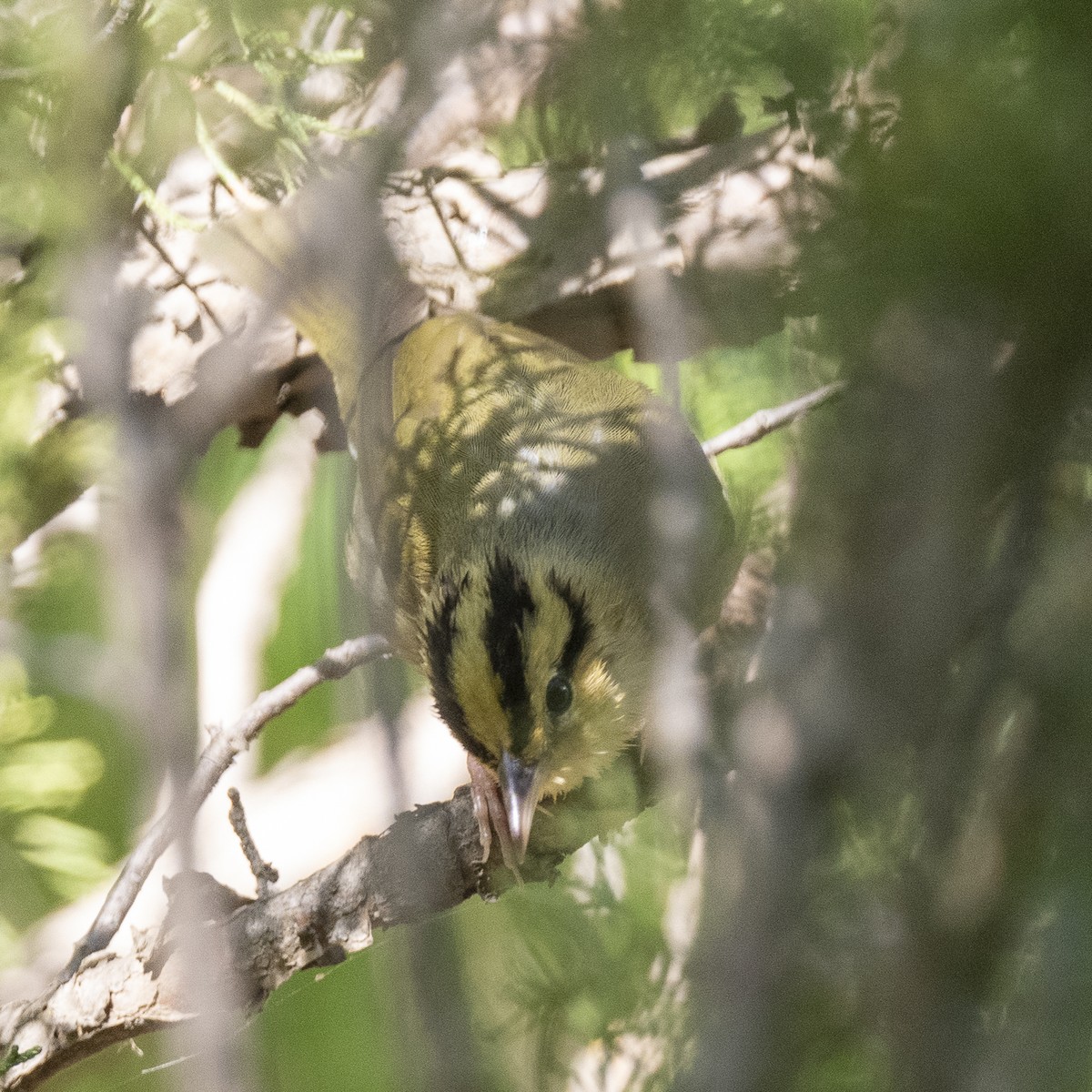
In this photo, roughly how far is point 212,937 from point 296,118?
1242 millimetres

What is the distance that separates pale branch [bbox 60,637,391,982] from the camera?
1538mm

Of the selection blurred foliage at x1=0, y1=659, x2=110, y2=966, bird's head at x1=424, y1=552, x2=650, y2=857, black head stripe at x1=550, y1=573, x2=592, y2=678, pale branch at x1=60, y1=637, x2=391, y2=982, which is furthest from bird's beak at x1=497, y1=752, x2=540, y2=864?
blurred foliage at x1=0, y1=659, x2=110, y2=966

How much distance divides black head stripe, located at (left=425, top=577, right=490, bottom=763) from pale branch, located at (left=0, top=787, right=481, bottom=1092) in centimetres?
15

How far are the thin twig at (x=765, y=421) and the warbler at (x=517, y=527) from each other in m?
0.04

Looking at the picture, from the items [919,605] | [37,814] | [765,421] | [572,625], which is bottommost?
[37,814]

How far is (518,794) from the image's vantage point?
1524 millimetres

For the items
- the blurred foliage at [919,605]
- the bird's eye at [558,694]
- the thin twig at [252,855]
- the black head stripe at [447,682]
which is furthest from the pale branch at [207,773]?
the blurred foliage at [919,605]

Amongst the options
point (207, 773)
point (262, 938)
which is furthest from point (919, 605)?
point (207, 773)

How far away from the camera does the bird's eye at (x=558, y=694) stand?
1630 mm

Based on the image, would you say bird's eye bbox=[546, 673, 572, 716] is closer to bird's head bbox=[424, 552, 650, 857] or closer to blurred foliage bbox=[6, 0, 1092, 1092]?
bird's head bbox=[424, 552, 650, 857]

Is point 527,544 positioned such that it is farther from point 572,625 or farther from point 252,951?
point 252,951

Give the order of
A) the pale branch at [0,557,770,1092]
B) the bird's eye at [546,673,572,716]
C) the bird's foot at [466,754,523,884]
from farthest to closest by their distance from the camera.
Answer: the bird's eye at [546,673,572,716]
the bird's foot at [466,754,523,884]
the pale branch at [0,557,770,1092]

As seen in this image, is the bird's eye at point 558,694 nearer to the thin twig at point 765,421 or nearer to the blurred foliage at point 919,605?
the thin twig at point 765,421

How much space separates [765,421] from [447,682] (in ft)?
2.00
